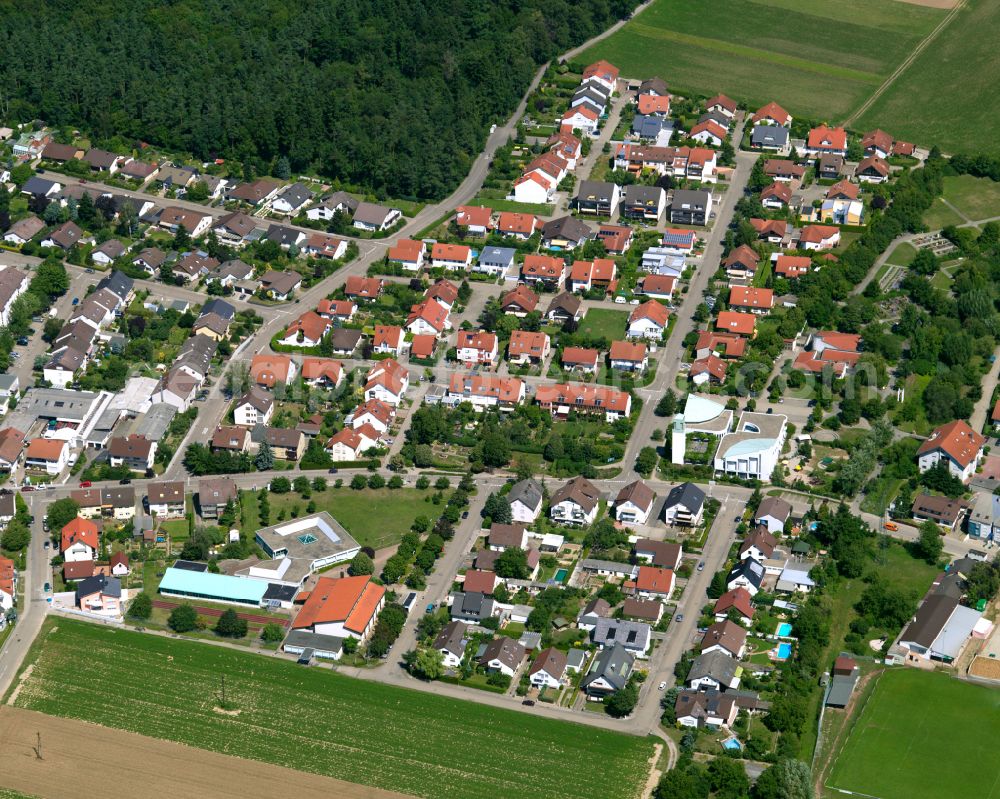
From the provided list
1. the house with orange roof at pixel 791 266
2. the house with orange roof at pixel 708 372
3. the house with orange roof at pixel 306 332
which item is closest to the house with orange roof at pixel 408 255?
the house with orange roof at pixel 306 332

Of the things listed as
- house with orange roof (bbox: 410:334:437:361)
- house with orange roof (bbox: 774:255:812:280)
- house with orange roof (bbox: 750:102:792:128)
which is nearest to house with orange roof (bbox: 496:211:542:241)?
house with orange roof (bbox: 410:334:437:361)

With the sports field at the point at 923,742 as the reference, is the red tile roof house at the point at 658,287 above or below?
above

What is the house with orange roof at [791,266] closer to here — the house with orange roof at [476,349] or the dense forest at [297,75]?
the house with orange roof at [476,349]

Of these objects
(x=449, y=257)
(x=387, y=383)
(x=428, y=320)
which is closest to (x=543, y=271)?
(x=449, y=257)

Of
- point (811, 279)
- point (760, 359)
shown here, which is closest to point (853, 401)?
point (760, 359)

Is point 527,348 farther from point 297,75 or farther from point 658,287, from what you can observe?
point 297,75
